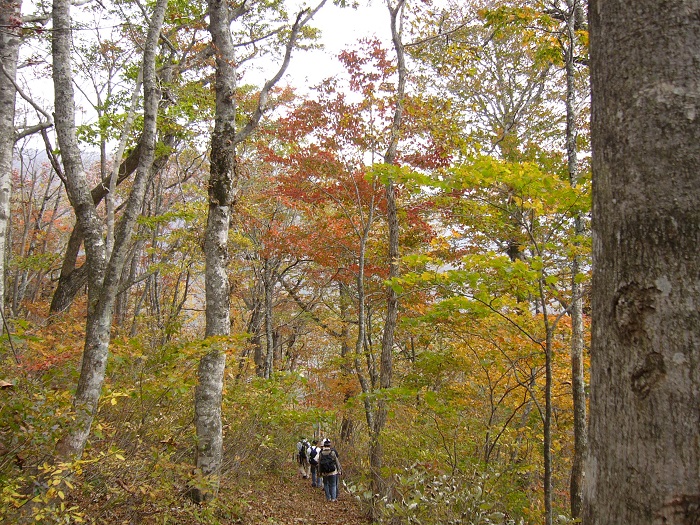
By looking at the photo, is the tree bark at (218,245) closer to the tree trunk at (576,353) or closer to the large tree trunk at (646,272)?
the tree trunk at (576,353)

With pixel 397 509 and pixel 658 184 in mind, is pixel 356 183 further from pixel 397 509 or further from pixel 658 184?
pixel 658 184

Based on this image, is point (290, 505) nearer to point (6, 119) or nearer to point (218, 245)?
point (218, 245)

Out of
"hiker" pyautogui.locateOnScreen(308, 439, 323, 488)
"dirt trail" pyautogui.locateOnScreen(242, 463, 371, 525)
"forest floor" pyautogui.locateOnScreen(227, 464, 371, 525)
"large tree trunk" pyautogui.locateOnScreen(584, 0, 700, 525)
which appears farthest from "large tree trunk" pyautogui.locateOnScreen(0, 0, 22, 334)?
"hiker" pyautogui.locateOnScreen(308, 439, 323, 488)

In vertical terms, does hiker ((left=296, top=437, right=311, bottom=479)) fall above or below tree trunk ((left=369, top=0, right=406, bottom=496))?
below

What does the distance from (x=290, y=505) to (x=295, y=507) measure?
0.11m

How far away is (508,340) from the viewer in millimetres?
6723

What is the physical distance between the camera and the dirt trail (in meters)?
7.18

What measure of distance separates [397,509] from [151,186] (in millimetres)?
12526

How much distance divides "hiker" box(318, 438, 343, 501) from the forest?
0.43 m

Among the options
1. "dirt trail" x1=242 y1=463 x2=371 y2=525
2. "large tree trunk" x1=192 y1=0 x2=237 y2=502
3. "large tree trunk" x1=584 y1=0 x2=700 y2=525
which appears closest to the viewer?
"large tree trunk" x1=584 y1=0 x2=700 y2=525

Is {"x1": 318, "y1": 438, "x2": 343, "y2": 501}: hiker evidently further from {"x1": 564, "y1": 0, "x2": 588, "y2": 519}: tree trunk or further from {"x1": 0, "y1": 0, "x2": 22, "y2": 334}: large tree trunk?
{"x1": 0, "y1": 0, "x2": 22, "y2": 334}: large tree trunk

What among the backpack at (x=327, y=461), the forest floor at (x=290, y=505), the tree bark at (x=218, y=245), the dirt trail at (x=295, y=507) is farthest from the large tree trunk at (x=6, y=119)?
the backpack at (x=327, y=461)

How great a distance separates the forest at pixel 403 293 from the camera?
949mm

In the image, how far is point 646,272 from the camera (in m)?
0.92
